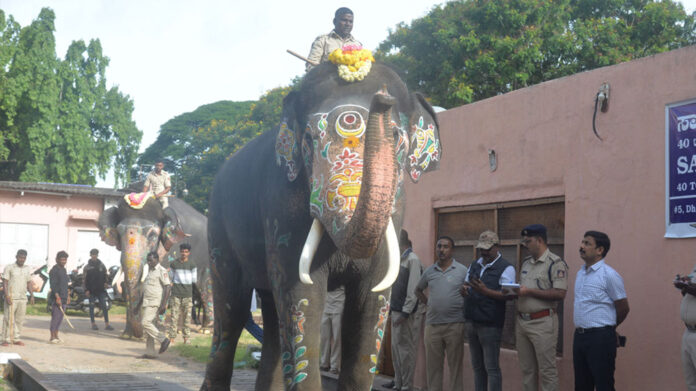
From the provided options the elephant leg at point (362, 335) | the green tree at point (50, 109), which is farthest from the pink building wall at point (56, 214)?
the elephant leg at point (362, 335)

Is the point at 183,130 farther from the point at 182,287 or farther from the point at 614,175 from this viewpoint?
the point at 614,175

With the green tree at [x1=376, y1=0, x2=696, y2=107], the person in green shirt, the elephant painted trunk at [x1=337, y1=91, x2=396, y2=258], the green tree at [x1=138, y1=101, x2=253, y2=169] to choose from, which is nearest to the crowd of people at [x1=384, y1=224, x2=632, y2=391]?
the elephant painted trunk at [x1=337, y1=91, x2=396, y2=258]

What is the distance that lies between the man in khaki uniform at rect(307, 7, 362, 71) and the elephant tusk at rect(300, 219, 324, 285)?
1642 mm

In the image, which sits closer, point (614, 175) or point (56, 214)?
point (614, 175)

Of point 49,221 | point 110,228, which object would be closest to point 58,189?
point 49,221

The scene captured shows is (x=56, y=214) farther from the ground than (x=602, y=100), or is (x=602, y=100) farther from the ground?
(x=602, y=100)

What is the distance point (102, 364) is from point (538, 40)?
15.9 metres

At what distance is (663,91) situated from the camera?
672 cm

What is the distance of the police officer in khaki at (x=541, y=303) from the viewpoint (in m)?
6.93

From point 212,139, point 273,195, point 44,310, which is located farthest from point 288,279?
point 212,139

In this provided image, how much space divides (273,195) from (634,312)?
12.1ft

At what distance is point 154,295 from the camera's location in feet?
41.8

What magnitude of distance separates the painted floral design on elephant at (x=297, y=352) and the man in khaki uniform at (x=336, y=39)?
1848mm

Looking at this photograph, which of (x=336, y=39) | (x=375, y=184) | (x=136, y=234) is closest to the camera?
(x=375, y=184)
